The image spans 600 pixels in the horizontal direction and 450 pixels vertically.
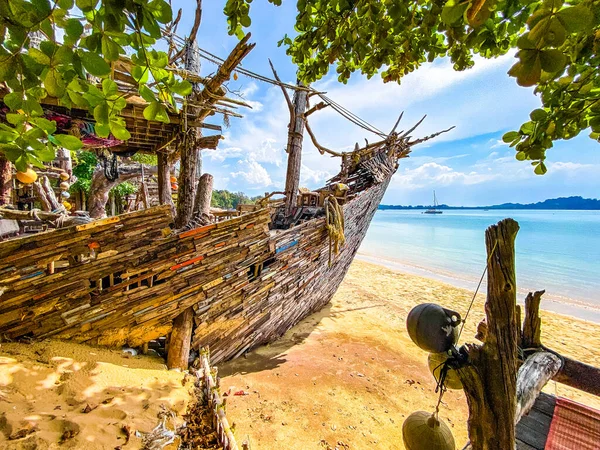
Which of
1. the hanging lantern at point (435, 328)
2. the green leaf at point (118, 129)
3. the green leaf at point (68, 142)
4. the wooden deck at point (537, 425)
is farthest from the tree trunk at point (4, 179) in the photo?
the wooden deck at point (537, 425)

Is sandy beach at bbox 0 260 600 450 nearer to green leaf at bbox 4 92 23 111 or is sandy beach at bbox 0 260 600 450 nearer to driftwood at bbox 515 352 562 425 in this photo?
green leaf at bbox 4 92 23 111

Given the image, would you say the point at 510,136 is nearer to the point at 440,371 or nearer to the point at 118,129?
the point at 440,371

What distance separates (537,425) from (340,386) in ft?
8.31

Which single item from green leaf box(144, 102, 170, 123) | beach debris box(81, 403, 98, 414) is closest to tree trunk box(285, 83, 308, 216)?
beach debris box(81, 403, 98, 414)

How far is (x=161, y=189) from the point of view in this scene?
19.1 feet

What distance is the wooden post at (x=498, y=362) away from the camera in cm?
123

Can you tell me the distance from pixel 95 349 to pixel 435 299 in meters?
12.2

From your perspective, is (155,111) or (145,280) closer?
(155,111)

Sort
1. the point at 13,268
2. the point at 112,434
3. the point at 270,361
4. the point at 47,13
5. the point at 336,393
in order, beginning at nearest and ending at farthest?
1. the point at 47,13
2. the point at 112,434
3. the point at 13,268
4. the point at 336,393
5. the point at 270,361

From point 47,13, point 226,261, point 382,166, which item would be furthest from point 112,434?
point 382,166

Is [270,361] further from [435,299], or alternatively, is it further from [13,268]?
[435,299]

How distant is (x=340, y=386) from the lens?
13.7 feet

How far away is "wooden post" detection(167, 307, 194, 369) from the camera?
120 inches

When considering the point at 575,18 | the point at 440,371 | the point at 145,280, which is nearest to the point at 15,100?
the point at 575,18
